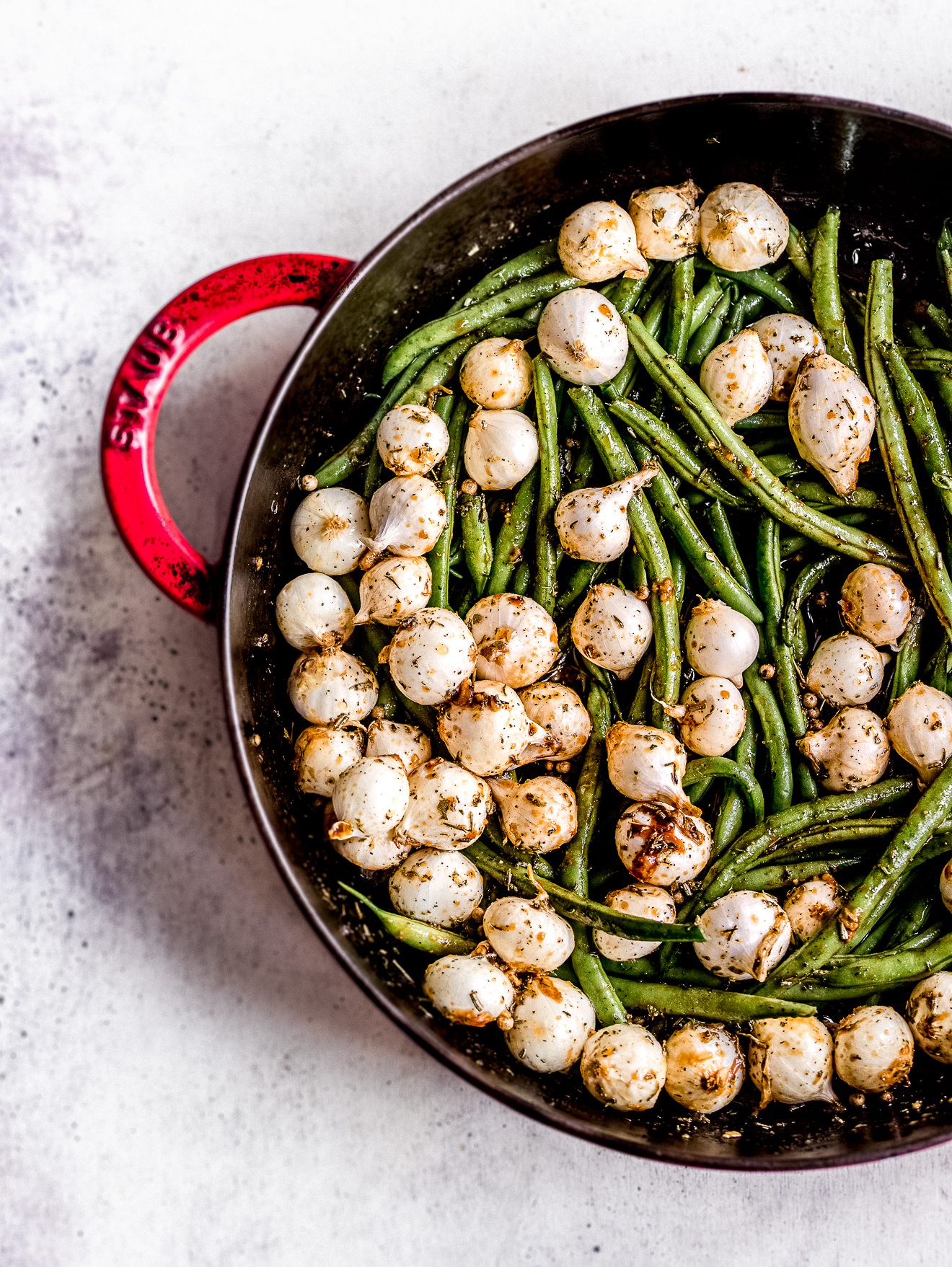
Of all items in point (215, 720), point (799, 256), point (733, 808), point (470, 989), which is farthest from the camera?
point (215, 720)

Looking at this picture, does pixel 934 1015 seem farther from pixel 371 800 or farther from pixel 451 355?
pixel 451 355

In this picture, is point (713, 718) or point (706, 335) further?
point (706, 335)

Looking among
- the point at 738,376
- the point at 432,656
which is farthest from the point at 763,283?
the point at 432,656

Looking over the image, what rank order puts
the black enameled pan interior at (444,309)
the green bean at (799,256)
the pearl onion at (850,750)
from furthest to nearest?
the green bean at (799,256)
the pearl onion at (850,750)
the black enameled pan interior at (444,309)

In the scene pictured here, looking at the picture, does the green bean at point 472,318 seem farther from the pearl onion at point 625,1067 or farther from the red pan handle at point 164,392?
the pearl onion at point 625,1067

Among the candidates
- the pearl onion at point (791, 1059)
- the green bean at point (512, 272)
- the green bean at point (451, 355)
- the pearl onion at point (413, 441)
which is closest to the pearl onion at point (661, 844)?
the pearl onion at point (791, 1059)

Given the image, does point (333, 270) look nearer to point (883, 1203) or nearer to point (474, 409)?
point (474, 409)
